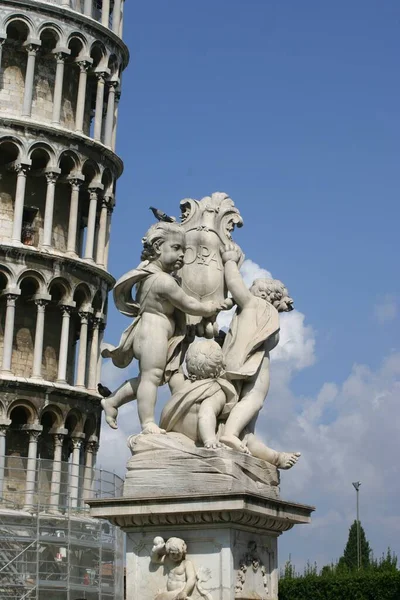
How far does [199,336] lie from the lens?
10758 mm

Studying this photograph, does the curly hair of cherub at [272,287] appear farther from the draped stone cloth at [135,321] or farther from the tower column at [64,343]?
the tower column at [64,343]

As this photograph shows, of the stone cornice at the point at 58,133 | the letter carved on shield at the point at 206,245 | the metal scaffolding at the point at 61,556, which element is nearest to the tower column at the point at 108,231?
the stone cornice at the point at 58,133

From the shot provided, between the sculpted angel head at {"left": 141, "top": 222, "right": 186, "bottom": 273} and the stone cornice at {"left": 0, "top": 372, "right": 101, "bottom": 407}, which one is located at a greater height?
the stone cornice at {"left": 0, "top": 372, "right": 101, "bottom": 407}

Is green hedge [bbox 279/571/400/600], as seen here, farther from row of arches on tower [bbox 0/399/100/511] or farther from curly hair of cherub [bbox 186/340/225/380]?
curly hair of cherub [bbox 186/340/225/380]

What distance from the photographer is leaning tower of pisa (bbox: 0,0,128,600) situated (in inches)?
2007

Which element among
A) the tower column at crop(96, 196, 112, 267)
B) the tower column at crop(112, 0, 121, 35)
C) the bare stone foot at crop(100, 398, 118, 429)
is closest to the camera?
the bare stone foot at crop(100, 398, 118, 429)

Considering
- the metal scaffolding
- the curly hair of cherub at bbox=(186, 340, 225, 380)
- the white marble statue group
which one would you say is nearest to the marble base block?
the white marble statue group

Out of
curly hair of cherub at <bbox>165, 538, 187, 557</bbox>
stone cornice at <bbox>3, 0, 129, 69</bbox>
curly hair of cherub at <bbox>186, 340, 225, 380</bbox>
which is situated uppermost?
stone cornice at <bbox>3, 0, 129, 69</bbox>

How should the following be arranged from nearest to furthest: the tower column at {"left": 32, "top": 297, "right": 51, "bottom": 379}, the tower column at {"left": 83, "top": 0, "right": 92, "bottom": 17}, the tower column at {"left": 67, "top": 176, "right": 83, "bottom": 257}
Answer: the tower column at {"left": 32, "top": 297, "right": 51, "bottom": 379} < the tower column at {"left": 67, "top": 176, "right": 83, "bottom": 257} < the tower column at {"left": 83, "top": 0, "right": 92, "bottom": 17}

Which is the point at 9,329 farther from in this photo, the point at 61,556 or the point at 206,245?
the point at 206,245

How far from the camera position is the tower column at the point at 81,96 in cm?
5434

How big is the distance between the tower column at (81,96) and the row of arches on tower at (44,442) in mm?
11882

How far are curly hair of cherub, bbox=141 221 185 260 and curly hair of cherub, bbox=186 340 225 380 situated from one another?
89cm

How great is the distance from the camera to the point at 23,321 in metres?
52.8
